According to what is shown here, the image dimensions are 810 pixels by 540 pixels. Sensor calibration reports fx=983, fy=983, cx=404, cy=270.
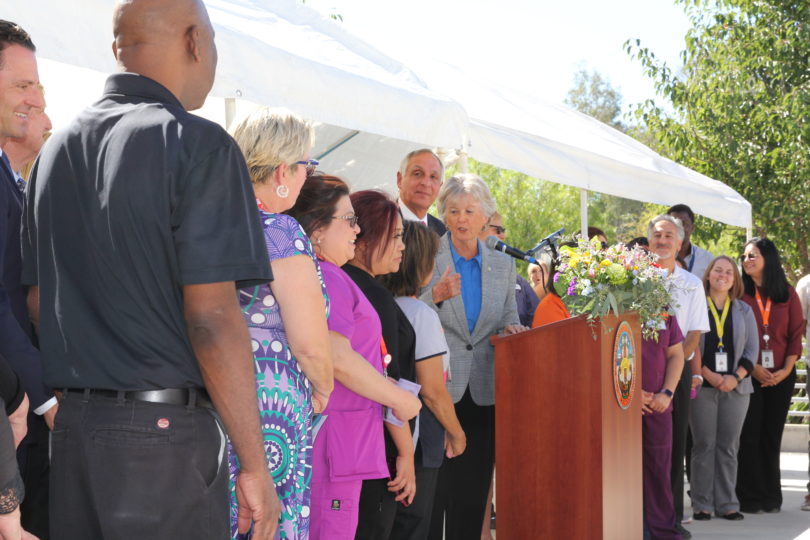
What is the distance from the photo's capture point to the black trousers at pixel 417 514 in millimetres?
4105

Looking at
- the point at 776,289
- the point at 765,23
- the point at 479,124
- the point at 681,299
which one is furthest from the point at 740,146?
the point at 479,124

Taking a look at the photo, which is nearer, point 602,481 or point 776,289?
point 602,481

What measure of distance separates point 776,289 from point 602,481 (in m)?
4.25

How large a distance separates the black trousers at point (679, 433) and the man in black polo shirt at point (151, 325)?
201 inches

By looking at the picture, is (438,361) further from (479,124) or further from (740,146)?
(740,146)

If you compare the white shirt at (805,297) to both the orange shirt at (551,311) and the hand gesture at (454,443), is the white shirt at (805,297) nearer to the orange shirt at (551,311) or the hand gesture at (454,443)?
the orange shirt at (551,311)

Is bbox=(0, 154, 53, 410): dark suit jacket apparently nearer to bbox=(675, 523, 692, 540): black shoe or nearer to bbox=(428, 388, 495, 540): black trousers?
bbox=(428, 388, 495, 540): black trousers

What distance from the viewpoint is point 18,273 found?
8.79ft

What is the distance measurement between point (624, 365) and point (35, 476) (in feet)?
10.5

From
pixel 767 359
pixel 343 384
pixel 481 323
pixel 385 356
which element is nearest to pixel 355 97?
pixel 481 323

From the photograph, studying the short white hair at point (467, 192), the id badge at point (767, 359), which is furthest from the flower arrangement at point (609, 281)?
the id badge at point (767, 359)

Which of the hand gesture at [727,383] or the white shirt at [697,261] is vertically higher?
the white shirt at [697,261]

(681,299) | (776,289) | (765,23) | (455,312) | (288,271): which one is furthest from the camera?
(765,23)

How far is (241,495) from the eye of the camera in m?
2.12
